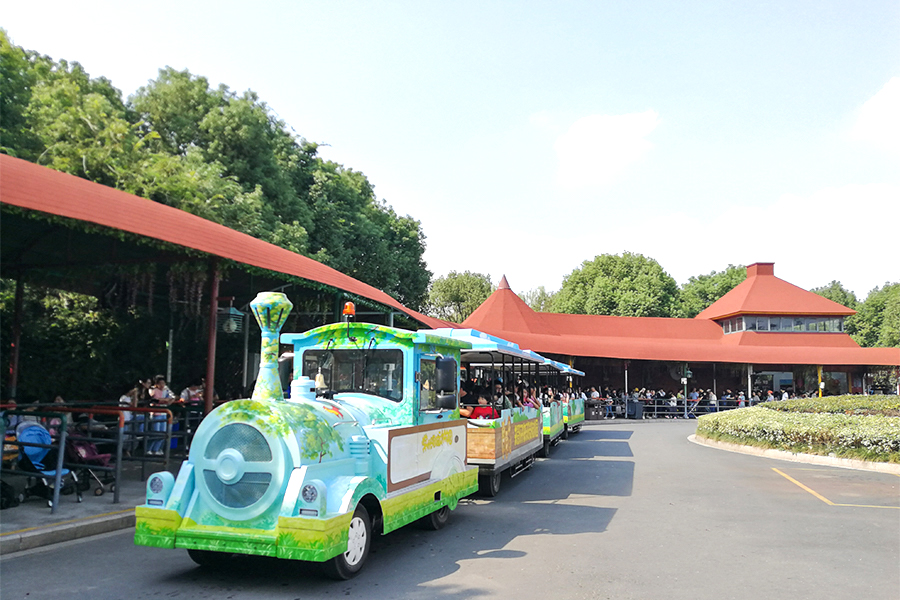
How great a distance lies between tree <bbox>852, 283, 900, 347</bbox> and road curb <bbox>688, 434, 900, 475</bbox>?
53.8 m

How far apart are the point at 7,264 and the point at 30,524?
24.2 ft

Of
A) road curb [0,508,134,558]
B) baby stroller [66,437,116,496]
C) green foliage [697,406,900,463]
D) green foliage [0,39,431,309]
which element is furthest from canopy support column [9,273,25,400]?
green foliage [697,406,900,463]

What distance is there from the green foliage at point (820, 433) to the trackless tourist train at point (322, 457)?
11.6m

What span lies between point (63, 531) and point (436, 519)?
406cm

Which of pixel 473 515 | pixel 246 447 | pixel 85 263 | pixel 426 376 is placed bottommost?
pixel 473 515

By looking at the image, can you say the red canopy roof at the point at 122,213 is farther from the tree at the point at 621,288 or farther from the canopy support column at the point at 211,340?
the tree at the point at 621,288

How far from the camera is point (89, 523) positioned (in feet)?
24.5

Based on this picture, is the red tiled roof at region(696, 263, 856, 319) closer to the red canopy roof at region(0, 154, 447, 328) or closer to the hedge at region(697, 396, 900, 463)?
the hedge at region(697, 396, 900, 463)

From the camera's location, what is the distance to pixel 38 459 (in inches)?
328

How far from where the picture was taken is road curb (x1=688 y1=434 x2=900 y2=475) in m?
14.7

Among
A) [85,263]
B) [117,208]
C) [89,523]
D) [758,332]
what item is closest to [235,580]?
[89,523]

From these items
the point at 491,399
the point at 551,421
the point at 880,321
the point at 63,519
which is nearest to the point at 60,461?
the point at 63,519

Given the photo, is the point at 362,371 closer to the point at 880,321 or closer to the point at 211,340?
the point at 211,340

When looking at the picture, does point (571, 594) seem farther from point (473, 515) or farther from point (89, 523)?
point (89, 523)
